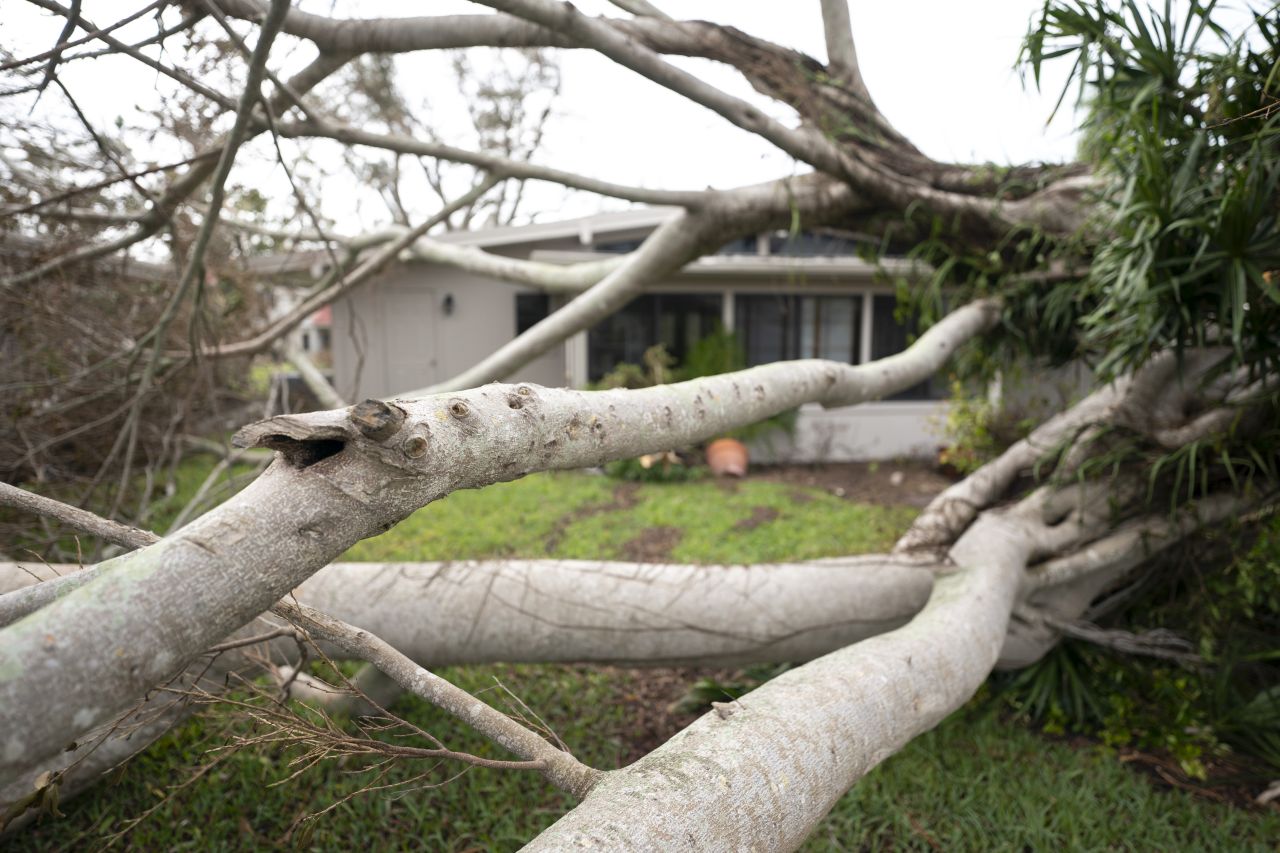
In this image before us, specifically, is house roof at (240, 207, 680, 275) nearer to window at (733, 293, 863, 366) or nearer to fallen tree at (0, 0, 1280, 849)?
window at (733, 293, 863, 366)

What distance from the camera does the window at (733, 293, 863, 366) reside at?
10.7 metres

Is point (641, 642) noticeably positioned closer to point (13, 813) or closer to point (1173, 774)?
point (13, 813)

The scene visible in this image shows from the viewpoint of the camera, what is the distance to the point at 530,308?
35.8ft

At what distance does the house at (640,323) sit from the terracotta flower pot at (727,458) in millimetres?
1205

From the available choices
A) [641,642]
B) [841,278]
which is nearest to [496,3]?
[641,642]

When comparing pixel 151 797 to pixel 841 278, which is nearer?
pixel 151 797

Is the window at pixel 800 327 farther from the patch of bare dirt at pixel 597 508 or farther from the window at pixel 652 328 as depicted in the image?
the patch of bare dirt at pixel 597 508

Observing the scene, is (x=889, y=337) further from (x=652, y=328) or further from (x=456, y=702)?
(x=456, y=702)

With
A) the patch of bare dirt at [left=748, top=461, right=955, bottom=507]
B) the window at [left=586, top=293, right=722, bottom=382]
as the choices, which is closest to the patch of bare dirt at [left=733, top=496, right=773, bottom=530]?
the patch of bare dirt at [left=748, top=461, right=955, bottom=507]

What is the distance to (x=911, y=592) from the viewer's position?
321 cm

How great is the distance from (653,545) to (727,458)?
292 cm

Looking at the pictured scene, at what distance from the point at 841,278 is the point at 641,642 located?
8460 mm

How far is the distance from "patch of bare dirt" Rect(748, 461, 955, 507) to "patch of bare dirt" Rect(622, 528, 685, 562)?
1882 mm

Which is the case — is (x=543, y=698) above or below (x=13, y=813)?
below
